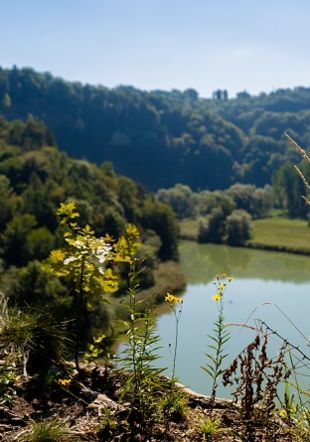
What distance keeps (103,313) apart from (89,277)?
2024 cm

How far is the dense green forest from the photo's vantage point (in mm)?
40781

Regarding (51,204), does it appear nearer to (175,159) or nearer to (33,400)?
(33,400)

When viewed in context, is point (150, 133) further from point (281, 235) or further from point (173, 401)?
point (173, 401)

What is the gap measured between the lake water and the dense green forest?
13.9 ft

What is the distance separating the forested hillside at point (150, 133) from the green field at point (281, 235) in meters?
61.1

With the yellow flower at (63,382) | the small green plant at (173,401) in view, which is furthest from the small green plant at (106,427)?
the yellow flower at (63,382)

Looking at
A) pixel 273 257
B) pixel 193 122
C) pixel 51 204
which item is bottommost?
pixel 273 257

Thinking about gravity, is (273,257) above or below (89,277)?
below

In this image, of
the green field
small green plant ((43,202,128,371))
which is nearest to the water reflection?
the green field

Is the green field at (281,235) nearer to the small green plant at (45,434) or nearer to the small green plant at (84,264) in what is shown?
the small green plant at (84,264)

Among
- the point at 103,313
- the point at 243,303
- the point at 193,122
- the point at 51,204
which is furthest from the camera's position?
the point at 193,122

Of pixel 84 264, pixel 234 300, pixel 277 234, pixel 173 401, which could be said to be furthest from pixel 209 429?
pixel 277 234

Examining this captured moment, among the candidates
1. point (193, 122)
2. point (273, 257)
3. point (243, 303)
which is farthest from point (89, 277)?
point (193, 122)

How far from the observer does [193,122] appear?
167625mm
